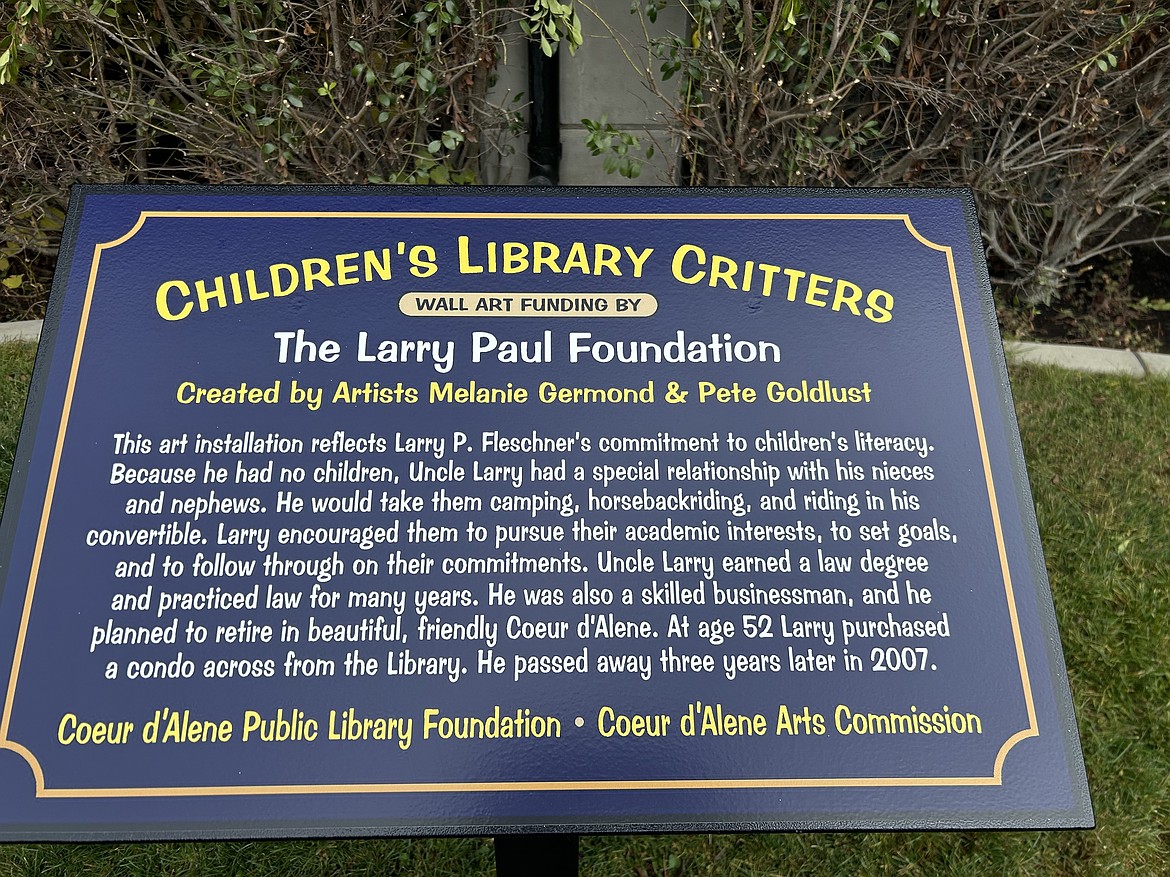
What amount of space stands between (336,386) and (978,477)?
1.42m

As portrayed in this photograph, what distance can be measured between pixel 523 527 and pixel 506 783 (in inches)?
19.5

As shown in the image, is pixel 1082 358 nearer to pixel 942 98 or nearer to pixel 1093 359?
pixel 1093 359

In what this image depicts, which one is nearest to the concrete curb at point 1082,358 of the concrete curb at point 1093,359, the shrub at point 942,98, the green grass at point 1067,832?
the concrete curb at point 1093,359

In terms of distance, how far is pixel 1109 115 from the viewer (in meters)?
3.88

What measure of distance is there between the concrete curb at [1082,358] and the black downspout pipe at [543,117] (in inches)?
92.2

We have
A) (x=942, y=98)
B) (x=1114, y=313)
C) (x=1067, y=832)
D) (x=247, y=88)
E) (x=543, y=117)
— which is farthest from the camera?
(x=1114, y=313)

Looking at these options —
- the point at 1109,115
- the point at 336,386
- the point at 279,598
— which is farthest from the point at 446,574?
the point at 1109,115

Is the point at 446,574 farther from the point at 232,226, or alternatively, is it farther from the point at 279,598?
the point at 232,226

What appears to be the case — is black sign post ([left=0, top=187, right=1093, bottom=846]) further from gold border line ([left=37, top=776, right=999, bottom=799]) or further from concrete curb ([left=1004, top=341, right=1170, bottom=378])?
concrete curb ([left=1004, top=341, right=1170, bottom=378])

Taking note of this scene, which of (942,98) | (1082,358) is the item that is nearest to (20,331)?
(942,98)

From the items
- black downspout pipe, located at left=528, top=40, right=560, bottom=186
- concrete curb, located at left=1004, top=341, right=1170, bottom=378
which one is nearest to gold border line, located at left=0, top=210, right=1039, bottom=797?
black downspout pipe, located at left=528, top=40, right=560, bottom=186

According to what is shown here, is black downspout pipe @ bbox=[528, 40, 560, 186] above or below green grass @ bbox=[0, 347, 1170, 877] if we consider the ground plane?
above

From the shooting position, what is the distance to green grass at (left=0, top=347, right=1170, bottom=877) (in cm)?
259

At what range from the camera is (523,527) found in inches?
71.1
